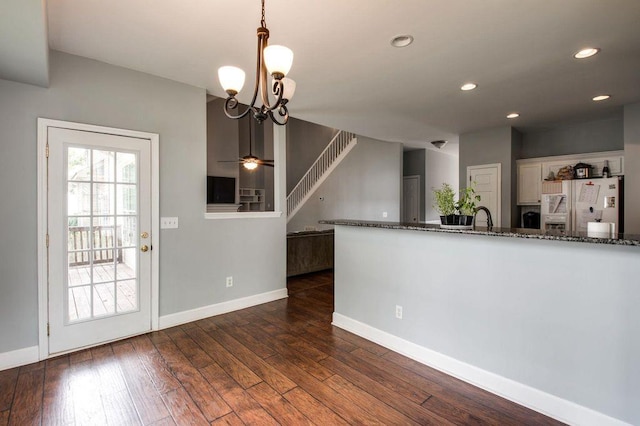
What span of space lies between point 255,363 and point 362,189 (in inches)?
239

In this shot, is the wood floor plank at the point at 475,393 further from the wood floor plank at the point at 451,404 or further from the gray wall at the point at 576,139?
the gray wall at the point at 576,139

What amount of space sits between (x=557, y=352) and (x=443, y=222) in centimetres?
112

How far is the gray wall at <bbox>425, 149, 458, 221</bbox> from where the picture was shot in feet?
28.7

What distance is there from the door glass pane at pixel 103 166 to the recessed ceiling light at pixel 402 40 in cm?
278

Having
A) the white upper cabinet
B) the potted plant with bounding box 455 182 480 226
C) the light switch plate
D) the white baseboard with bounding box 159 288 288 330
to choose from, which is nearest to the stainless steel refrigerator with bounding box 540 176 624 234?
the white upper cabinet

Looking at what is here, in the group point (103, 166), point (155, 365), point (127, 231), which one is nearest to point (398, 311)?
point (155, 365)

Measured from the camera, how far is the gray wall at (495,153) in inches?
210

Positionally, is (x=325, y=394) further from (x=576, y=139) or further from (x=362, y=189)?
(x=362, y=189)

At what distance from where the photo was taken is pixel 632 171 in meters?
3.98

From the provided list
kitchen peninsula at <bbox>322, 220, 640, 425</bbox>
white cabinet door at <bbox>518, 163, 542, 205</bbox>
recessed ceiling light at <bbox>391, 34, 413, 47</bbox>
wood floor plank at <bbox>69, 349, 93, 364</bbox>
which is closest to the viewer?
kitchen peninsula at <bbox>322, 220, 640, 425</bbox>

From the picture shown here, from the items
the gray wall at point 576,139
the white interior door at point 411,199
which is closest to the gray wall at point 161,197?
the gray wall at point 576,139

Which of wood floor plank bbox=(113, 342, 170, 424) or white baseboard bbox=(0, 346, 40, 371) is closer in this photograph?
wood floor plank bbox=(113, 342, 170, 424)

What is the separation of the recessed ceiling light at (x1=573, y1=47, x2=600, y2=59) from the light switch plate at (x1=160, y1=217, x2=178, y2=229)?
4153 mm

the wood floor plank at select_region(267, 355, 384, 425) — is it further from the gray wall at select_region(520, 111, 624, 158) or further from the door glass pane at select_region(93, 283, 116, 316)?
the gray wall at select_region(520, 111, 624, 158)
